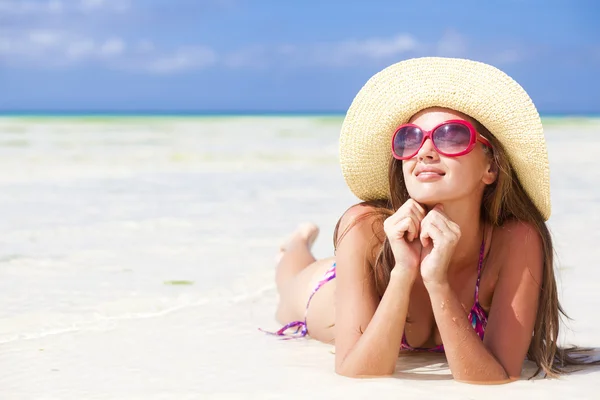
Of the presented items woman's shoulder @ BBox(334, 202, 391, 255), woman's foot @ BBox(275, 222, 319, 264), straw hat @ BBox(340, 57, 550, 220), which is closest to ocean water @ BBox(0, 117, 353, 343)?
woman's foot @ BBox(275, 222, 319, 264)

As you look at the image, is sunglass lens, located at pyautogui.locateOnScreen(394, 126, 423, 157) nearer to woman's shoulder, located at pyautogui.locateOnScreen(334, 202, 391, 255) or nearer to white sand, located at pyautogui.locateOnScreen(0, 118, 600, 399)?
Answer: woman's shoulder, located at pyautogui.locateOnScreen(334, 202, 391, 255)

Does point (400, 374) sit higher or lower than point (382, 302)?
lower

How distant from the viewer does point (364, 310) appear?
355 cm

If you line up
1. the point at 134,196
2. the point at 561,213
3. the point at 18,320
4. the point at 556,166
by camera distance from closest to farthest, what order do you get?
1. the point at 18,320
2. the point at 561,213
3. the point at 134,196
4. the point at 556,166

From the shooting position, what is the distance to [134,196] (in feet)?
34.9

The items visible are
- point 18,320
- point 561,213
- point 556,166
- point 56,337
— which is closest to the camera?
point 56,337

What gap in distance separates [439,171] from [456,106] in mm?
268

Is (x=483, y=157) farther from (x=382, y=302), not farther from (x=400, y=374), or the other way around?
(x=400, y=374)

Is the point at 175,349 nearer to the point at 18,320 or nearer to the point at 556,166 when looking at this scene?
the point at 18,320

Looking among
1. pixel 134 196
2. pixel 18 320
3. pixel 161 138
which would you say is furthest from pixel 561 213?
pixel 161 138

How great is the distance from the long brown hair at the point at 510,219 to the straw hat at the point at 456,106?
0.05 meters

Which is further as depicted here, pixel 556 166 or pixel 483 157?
pixel 556 166

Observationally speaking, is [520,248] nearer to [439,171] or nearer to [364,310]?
[439,171]

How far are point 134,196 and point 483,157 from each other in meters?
7.63
